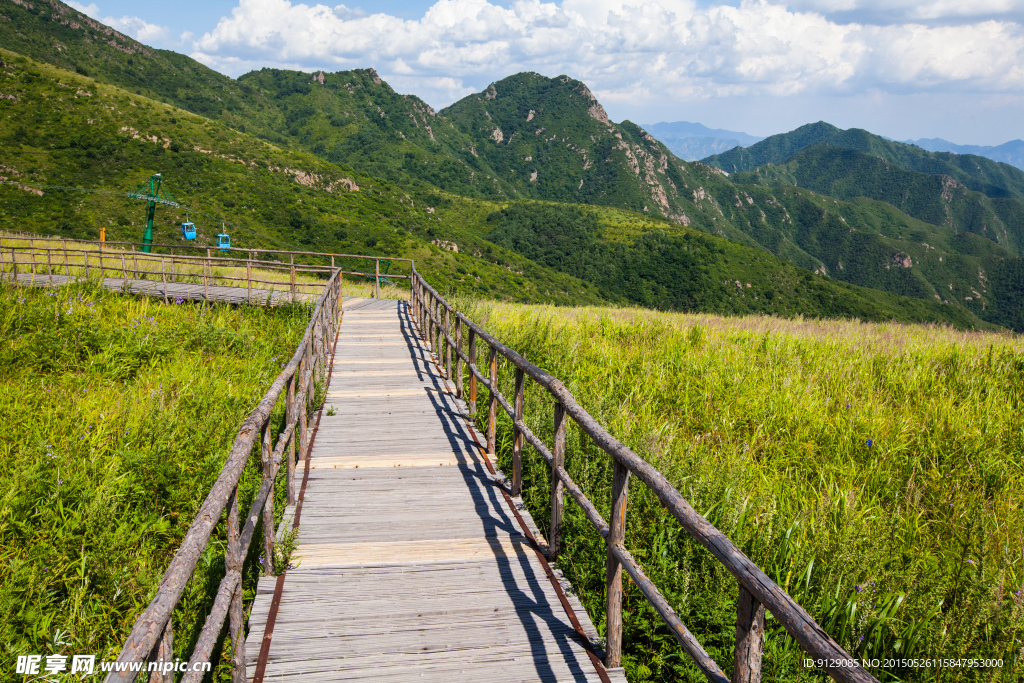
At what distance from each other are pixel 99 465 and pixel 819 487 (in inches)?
242

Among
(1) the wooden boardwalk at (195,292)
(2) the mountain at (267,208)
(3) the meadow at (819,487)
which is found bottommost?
(3) the meadow at (819,487)

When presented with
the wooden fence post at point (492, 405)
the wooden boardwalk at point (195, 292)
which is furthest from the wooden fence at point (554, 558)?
the wooden boardwalk at point (195, 292)

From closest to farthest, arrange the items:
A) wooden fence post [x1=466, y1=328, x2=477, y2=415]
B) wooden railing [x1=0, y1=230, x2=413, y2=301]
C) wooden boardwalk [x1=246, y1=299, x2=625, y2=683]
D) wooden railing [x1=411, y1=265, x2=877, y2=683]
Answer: wooden railing [x1=411, y1=265, x2=877, y2=683] → wooden boardwalk [x1=246, y1=299, x2=625, y2=683] → wooden fence post [x1=466, y1=328, x2=477, y2=415] → wooden railing [x1=0, y1=230, x2=413, y2=301]

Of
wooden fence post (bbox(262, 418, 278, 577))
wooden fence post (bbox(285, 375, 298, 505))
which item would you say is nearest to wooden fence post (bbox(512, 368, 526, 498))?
wooden fence post (bbox(285, 375, 298, 505))

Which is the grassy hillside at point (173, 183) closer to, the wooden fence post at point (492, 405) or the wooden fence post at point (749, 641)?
the wooden fence post at point (492, 405)

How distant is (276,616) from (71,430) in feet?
12.7

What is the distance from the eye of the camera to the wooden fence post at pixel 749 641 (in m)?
1.78

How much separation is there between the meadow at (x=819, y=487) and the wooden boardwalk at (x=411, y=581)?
0.39 metres

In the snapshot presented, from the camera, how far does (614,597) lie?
278 centimetres

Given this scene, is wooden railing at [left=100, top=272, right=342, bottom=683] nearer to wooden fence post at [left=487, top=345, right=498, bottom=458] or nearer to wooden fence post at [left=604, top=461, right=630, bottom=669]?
wooden fence post at [left=604, top=461, right=630, bottom=669]

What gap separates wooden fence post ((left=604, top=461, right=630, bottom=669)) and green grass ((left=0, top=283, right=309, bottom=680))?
234 cm

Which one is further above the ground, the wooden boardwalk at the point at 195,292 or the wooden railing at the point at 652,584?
the wooden boardwalk at the point at 195,292

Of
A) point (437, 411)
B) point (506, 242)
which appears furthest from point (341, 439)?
point (506, 242)

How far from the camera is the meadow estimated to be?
2.96 m
